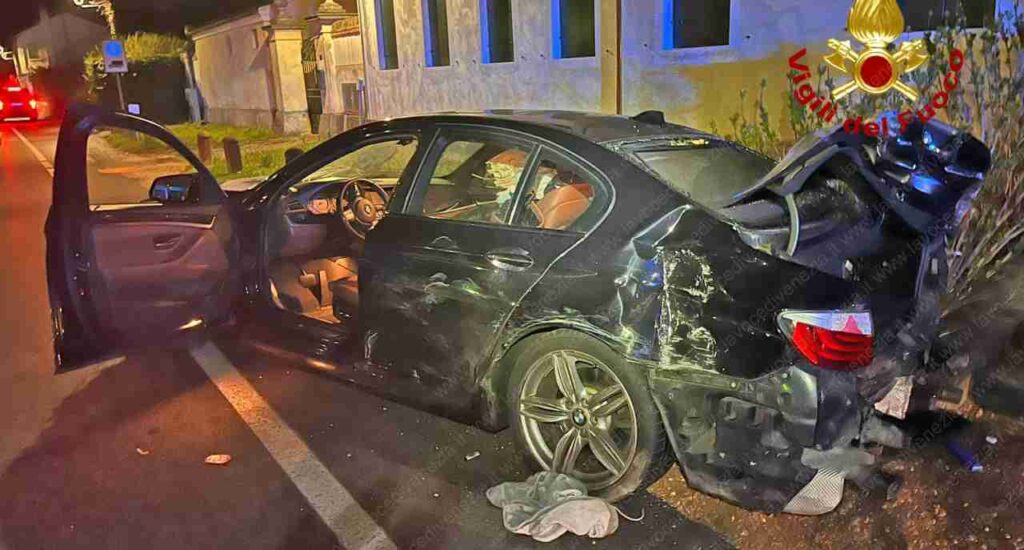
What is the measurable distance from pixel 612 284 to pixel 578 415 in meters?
0.63

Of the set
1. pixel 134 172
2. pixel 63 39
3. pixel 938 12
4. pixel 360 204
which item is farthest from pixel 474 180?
pixel 63 39

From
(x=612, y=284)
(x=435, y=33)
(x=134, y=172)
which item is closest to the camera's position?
(x=612, y=284)

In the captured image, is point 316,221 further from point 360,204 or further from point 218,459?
point 218,459

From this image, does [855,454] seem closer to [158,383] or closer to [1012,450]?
[1012,450]

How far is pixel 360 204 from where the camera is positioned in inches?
206

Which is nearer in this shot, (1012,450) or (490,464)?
(1012,450)

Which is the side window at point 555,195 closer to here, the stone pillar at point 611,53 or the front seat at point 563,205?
the front seat at point 563,205

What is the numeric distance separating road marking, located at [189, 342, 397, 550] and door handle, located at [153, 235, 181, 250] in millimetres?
828

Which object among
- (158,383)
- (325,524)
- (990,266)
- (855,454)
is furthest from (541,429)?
(990,266)

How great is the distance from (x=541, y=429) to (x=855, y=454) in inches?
51.4

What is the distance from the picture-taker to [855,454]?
283 cm

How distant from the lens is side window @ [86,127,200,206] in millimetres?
4625

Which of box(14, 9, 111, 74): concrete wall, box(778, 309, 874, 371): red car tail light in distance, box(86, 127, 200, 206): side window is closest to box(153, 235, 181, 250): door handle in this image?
box(86, 127, 200, 206): side window

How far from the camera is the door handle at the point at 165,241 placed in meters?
4.70
